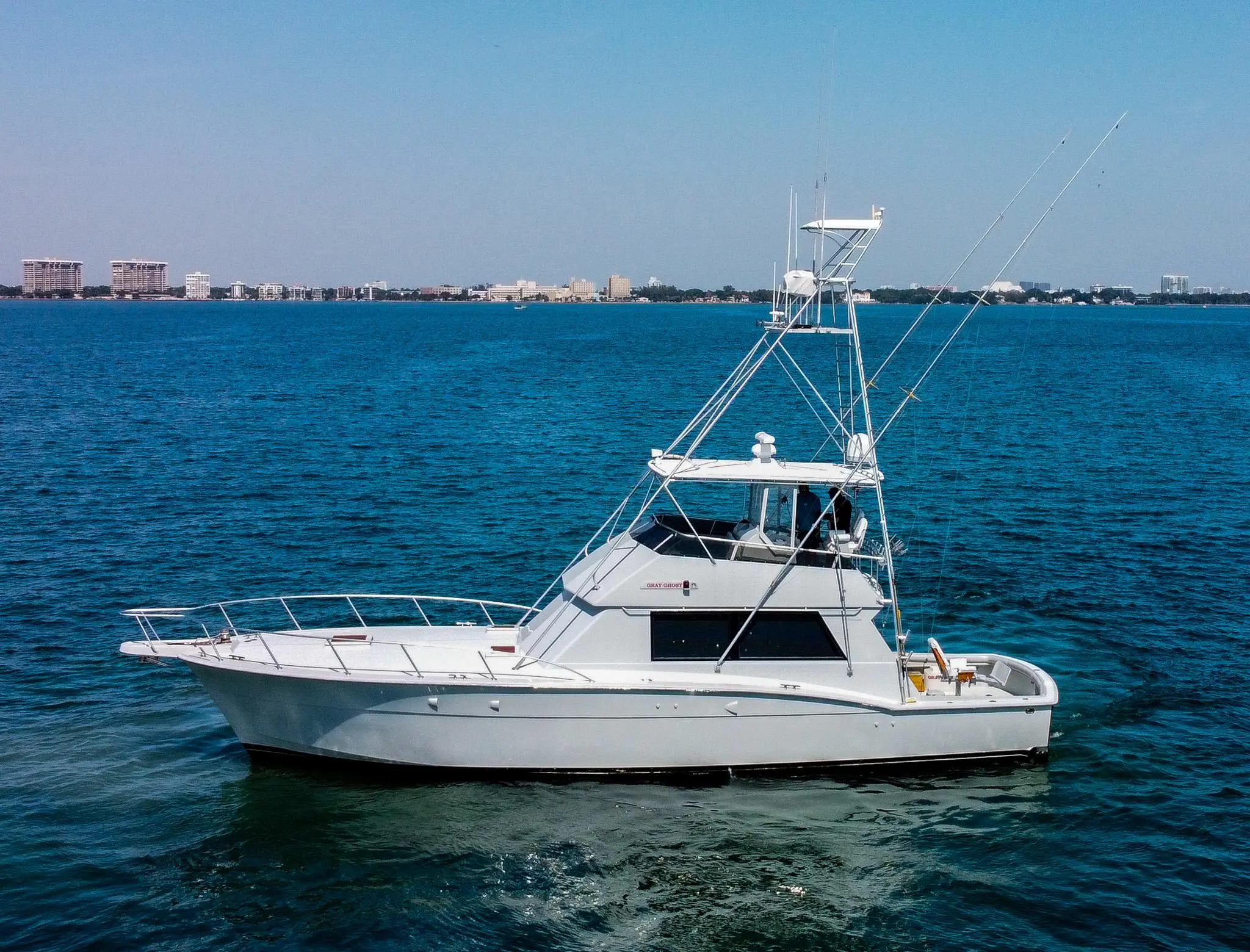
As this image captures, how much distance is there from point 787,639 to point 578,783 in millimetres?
3476

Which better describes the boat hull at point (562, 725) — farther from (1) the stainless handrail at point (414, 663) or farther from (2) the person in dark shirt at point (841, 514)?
(2) the person in dark shirt at point (841, 514)

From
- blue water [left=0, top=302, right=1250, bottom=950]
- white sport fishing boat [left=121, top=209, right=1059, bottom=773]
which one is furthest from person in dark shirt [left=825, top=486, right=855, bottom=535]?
blue water [left=0, top=302, right=1250, bottom=950]

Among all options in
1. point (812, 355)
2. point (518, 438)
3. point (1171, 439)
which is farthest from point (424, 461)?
point (812, 355)

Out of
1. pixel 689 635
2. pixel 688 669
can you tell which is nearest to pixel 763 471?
pixel 689 635

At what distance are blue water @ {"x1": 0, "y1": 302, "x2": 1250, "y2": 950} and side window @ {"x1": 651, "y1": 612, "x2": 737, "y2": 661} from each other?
1792mm

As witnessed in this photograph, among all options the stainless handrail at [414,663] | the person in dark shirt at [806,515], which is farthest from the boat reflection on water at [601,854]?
the person in dark shirt at [806,515]

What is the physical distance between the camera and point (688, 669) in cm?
1472

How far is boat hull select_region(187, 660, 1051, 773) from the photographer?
1423 cm

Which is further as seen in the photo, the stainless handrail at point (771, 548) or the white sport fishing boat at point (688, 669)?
the stainless handrail at point (771, 548)

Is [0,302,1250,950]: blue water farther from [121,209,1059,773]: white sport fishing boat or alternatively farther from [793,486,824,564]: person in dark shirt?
[793,486,824,564]: person in dark shirt

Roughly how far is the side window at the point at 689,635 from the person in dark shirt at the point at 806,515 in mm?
1619

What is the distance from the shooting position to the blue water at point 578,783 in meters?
12.0

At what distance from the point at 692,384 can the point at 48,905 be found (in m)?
54.8

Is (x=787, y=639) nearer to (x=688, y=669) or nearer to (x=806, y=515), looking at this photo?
(x=688, y=669)
